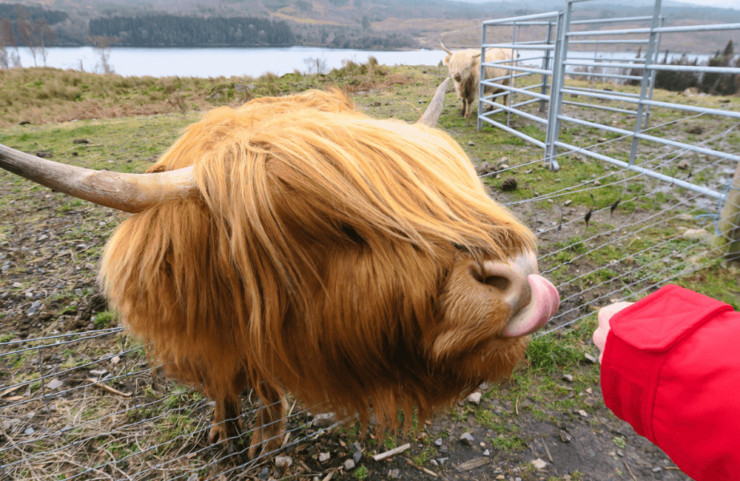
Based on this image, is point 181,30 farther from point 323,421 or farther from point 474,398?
point 474,398

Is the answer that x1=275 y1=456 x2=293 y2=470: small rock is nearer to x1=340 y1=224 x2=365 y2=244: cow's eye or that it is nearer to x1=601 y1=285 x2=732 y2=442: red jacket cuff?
x1=340 y1=224 x2=365 y2=244: cow's eye

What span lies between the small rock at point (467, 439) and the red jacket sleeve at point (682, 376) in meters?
1.09

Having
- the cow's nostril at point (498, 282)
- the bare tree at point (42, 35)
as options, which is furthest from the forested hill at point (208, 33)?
the cow's nostril at point (498, 282)

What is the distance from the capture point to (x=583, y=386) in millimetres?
2457

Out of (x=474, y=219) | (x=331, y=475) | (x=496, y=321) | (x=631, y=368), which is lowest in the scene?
(x=331, y=475)

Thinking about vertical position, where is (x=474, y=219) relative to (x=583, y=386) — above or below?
above

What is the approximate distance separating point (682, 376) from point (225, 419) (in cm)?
184

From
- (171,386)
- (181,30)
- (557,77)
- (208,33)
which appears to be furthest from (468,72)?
(181,30)

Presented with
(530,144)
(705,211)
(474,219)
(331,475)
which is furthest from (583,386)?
(530,144)

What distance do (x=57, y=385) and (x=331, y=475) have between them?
1.67 meters

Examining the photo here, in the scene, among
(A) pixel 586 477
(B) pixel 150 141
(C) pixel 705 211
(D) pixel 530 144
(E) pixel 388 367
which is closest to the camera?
(E) pixel 388 367

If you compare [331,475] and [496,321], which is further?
[331,475]

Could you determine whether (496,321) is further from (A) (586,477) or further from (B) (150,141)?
(B) (150,141)

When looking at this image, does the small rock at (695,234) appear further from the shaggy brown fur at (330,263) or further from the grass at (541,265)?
the shaggy brown fur at (330,263)
